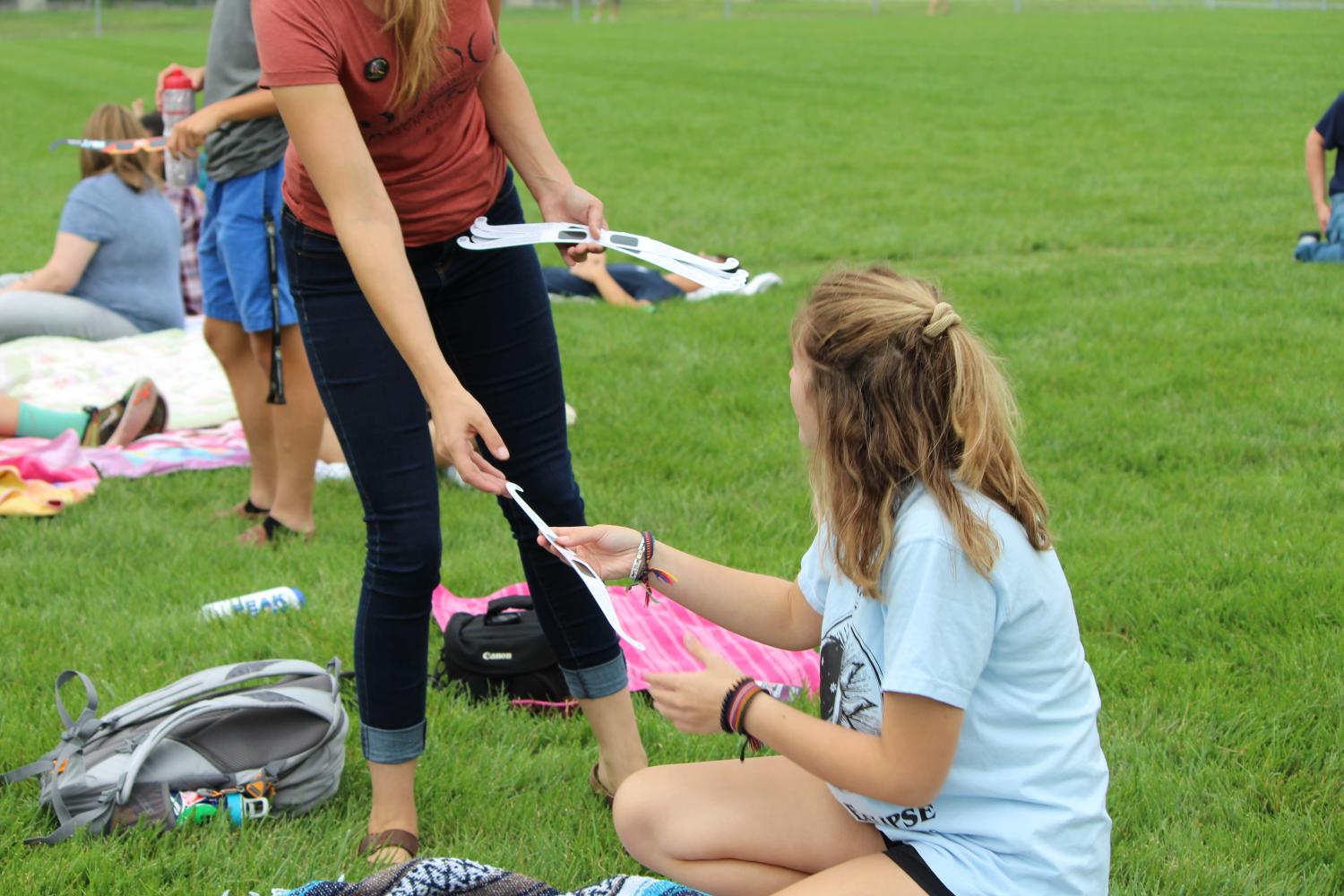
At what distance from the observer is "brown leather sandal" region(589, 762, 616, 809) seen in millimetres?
3045

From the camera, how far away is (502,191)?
2.96 m

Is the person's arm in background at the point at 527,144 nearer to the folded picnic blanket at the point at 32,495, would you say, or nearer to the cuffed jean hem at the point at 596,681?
the cuffed jean hem at the point at 596,681

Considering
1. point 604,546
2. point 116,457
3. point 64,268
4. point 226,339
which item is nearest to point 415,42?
point 604,546

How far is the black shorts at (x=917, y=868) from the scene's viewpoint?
2.10 m

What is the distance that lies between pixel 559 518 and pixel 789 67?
817 inches

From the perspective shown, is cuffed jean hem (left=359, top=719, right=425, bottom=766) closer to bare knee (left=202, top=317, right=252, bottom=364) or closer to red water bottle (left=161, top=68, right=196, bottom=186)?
bare knee (left=202, top=317, right=252, bottom=364)

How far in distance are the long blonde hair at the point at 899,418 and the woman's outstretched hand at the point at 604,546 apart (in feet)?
1.59

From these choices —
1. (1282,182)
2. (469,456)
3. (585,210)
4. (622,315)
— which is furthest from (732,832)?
(1282,182)

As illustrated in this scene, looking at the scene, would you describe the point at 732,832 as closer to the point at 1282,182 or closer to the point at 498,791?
the point at 498,791

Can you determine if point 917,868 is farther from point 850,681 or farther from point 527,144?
point 527,144

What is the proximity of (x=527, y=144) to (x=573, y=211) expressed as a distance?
174 millimetres

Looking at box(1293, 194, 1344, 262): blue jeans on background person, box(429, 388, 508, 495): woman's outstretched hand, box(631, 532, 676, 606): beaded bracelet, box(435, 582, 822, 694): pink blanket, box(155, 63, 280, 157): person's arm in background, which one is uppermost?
box(155, 63, 280, 157): person's arm in background

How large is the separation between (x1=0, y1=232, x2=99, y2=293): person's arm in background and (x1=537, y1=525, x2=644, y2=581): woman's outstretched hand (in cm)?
497

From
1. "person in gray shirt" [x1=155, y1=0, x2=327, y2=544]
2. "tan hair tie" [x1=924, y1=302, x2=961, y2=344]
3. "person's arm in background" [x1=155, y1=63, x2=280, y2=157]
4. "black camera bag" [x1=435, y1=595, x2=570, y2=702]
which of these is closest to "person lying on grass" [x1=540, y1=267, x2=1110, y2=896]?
"tan hair tie" [x1=924, y1=302, x2=961, y2=344]
